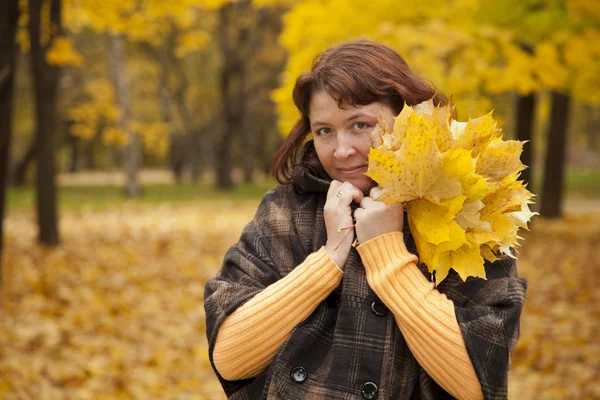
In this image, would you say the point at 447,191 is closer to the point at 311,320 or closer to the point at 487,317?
the point at 487,317

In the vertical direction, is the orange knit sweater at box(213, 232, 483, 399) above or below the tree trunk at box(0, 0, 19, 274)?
below

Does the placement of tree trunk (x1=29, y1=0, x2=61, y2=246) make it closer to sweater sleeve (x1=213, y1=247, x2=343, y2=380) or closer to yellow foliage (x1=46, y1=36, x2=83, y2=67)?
yellow foliage (x1=46, y1=36, x2=83, y2=67)

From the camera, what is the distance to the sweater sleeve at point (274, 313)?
163 cm

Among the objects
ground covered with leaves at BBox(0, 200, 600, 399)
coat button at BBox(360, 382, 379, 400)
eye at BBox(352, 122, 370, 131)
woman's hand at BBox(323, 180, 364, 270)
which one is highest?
eye at BBox(352, 122, 370, 131)

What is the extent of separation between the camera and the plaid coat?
1.59 metres

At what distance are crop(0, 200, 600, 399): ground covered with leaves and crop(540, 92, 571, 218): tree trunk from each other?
10.6ft

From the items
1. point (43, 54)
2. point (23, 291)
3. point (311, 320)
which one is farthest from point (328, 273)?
point (43, 54)

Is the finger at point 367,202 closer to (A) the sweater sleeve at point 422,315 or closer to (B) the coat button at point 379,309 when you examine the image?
(A) the sweater sleeve at point 422,315

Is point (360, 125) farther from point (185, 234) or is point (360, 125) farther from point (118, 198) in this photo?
point (118, 198)

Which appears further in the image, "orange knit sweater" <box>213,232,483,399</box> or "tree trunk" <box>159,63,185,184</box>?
"tree trunk" <box>159,63,185,184</box>

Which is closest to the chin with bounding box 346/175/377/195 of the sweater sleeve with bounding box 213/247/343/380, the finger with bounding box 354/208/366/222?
the finger with bounding box 354/208/366/222

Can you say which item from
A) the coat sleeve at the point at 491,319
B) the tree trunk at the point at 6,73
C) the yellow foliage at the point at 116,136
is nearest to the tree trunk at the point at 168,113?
the yellow foliage at the point at 116,136

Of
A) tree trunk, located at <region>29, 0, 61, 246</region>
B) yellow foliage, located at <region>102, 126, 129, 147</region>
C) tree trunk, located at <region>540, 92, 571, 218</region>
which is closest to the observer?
tree trunk, located at <region>29, 0, 61, 246</region>

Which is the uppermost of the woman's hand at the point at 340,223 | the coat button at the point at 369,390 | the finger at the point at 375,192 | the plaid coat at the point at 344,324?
the finger at the point at 375,192
